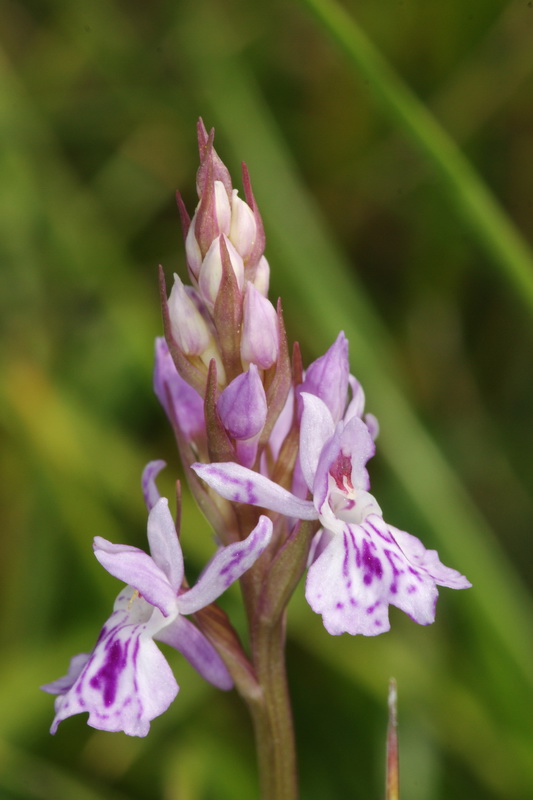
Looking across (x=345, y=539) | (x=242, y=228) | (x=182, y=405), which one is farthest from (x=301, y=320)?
(x=345, y=539)

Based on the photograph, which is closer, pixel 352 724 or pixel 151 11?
pixel 352 724

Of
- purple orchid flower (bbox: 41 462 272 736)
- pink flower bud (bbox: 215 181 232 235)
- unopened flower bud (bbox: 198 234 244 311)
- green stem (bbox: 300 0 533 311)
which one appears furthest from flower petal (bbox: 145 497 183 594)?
green stem (bbox: 300 0 533 311)

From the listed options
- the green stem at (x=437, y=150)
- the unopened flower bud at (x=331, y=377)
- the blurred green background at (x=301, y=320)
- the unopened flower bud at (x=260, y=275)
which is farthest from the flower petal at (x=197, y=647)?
the green stem at (x=437, y=150)

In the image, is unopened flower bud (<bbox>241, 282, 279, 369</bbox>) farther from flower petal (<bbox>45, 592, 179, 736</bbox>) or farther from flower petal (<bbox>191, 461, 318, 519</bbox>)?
flower petal (<bbox>45, 592, 179, 736</bbox>)

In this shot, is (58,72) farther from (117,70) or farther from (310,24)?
(310,24)

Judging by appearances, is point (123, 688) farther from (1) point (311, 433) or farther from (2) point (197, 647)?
(1) point (311, 433)

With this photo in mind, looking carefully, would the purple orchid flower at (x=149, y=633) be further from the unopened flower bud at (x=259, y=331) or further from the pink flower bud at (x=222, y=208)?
the pink flower bud at (x=222, y=208)

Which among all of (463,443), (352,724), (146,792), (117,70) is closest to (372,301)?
(463,443)
